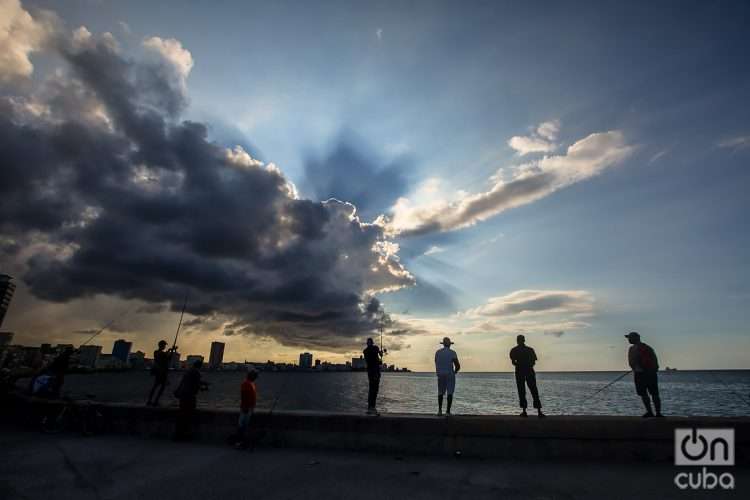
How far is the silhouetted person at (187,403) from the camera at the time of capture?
26.4 ft

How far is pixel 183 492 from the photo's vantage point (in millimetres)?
4934

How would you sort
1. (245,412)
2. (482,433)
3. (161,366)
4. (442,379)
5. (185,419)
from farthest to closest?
(161,366) → (442,379) → (185,419) → (245,412) → (482,433)

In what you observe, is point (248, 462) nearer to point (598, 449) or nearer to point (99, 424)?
point (99, 424)

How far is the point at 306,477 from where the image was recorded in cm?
552

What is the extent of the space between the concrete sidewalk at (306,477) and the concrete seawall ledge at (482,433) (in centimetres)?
30

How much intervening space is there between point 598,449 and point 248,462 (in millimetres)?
6111

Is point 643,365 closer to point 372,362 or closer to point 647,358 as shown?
point 647,358

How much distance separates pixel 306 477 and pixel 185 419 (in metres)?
4.17

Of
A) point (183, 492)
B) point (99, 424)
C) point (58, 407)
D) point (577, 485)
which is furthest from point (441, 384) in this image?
A: point (58, 407)

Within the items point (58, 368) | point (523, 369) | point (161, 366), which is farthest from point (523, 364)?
point (58, 368)

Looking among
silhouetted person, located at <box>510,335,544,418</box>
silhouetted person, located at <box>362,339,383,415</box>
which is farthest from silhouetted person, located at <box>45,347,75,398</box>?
silhouetted person, located at <box>510,335,544,418</box>

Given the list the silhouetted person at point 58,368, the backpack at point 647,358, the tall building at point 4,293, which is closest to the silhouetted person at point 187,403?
the silhouetted person at point 58,368

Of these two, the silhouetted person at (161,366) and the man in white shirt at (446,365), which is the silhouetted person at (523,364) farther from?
the silhouetted person at (161,366)

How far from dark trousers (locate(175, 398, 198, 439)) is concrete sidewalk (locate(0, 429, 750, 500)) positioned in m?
1.05
